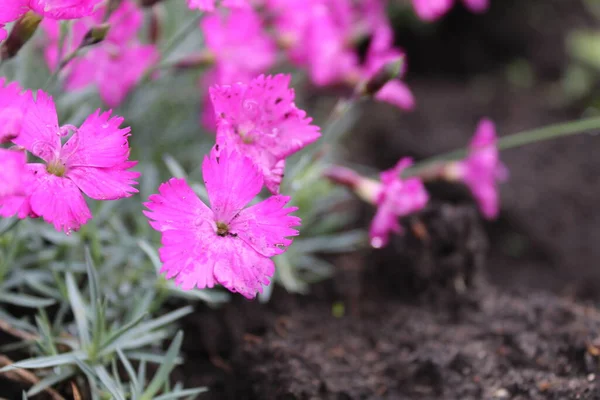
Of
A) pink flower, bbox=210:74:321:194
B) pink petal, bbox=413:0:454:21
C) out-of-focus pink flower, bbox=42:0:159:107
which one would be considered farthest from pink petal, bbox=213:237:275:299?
pink petal, bbox=413:0:454:21

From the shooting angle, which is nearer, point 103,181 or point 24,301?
point 103,181

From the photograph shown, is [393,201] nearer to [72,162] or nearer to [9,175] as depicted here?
[72,162]

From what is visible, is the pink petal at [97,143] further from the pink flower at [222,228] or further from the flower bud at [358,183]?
the flower bud at [358,183]

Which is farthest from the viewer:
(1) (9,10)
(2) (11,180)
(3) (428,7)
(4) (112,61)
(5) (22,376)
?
(3) (428,7)

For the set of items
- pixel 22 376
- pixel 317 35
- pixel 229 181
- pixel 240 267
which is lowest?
pixel 22 376

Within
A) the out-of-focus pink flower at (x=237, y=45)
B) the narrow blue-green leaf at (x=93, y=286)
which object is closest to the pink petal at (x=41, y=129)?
the narrow blue-green leaf at (x=93, y=286)

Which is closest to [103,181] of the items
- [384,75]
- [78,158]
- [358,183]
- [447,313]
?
[78,158]

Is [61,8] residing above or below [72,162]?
above
